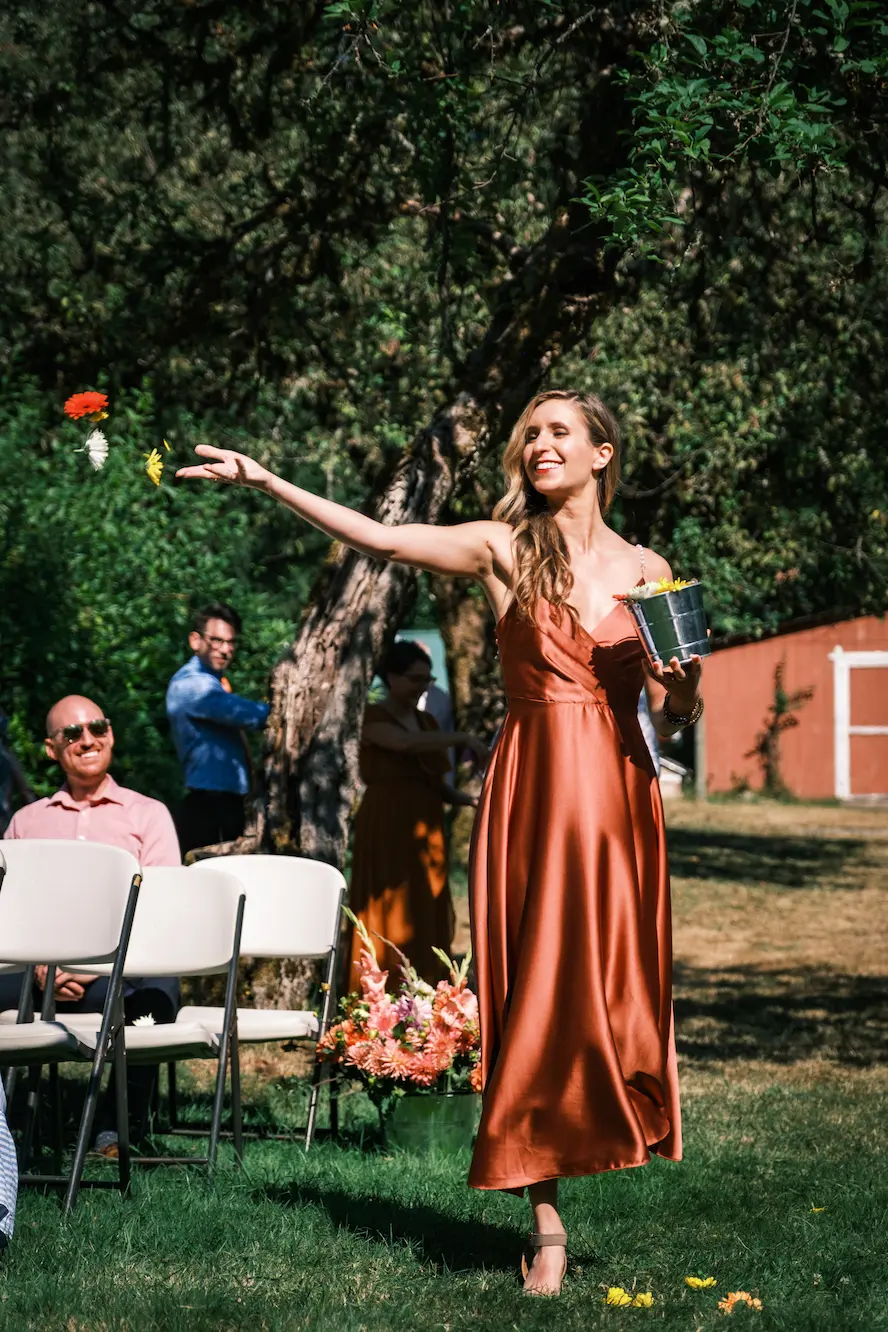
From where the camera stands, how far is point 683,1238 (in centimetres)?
470

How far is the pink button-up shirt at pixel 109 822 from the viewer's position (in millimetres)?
6309

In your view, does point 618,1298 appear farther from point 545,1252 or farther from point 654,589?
point 654,589

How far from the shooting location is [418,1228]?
474cm

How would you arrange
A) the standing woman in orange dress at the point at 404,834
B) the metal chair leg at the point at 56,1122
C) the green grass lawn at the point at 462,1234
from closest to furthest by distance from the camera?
the green grass lawn at the point at 462,1234 < the metal chair leg at the point at 56,1122 < the standing woman in orange dress at the point at 404,834

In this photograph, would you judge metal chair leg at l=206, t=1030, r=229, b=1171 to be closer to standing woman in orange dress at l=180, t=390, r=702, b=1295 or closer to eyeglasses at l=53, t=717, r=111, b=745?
eyeglasses at l=53, t=717, r=111, b=745

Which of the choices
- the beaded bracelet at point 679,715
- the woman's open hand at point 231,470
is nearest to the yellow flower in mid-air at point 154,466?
the woman's open hand at point 231,470

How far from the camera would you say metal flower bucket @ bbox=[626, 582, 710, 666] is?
Answer: 389cm

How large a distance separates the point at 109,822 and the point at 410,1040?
1.46 meters

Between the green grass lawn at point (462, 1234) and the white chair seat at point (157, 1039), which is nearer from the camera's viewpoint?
the green grass lawn at point (462, 1234)

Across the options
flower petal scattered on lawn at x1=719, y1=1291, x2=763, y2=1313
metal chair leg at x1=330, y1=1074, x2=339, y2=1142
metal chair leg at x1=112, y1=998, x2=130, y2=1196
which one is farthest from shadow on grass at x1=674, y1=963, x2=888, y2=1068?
flower petal scattered on lawn at x1=719, y1=1291, x2=763, y2=1313

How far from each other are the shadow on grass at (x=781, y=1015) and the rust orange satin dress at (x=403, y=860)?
159cm

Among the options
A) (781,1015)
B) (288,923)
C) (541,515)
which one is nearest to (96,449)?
(541,515)

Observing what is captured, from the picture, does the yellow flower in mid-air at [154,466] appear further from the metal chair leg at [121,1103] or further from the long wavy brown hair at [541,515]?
the metal chair leg at [121,1103]

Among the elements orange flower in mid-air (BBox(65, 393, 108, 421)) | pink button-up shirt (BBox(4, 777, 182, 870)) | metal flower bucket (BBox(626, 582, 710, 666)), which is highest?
orange flower in mid-air (BBox(65, 393, 108, 421))
